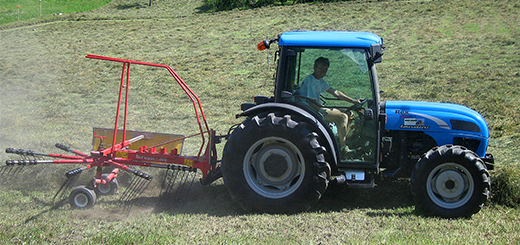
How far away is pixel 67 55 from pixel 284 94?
16.2 m

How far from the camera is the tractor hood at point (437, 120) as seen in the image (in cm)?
516

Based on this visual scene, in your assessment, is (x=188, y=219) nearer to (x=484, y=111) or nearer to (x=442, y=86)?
(x=484, y=111)

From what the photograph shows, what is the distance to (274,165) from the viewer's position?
5027 millimetres

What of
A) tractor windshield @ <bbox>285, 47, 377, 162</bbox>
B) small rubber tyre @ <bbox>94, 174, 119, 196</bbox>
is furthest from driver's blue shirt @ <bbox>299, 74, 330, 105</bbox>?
small rubber tyre @ <bbox>94, 174, 119, 196</bbox>

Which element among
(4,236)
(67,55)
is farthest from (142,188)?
(67,55)

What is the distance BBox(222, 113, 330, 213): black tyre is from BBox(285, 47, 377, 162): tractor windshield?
380 mm

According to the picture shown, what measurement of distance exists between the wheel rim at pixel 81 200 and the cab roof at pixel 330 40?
10.3ft

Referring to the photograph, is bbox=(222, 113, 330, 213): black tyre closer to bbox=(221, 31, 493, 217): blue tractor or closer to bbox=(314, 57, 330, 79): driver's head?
bbox=(221, 31, 493, 217): blue tractor

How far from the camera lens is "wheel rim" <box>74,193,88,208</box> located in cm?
557

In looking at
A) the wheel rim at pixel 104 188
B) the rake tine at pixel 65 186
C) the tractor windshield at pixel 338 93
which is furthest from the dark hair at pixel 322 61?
the rake tine at pixel 65 186

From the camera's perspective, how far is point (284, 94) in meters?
5.10

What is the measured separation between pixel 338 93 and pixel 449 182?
5.16 ft

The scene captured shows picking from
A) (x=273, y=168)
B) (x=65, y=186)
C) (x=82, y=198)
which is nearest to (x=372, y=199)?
(x=273, y=168)

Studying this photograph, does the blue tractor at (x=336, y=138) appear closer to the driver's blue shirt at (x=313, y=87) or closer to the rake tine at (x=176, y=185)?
the driver's blue shirt at (x=313, y=87)
